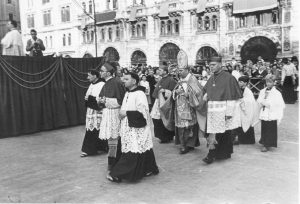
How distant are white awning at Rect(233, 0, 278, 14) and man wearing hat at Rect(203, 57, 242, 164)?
66.2ft

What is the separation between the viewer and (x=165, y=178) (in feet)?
17.1

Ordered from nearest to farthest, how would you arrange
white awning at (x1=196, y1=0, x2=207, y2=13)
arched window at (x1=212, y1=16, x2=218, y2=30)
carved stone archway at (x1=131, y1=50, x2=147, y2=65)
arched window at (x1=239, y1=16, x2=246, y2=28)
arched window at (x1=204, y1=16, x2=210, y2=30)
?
arched window at (x1=239, y1=16, x2=246, y2=28)
white awning at (x1=196, y1=0, x2=207, y2=13)
arched window at (x1=212, y1=16, x2=218, y2=30)
arched window at (x1=204, y1=16, x2=210, y2=30)
carved stone archway at (x1=131, y1=50, x2=147, y2=65)

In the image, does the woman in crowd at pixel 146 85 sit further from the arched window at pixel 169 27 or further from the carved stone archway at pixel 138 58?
the carved stone archway at pixel 138 58

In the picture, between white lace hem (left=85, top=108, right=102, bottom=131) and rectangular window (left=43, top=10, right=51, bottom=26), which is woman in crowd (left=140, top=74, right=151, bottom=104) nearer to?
white lace hem (left=85, top=108, right=102, bottom=131)

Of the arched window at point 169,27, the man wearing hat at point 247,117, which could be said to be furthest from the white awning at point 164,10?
the man wearing hat at point 247,117

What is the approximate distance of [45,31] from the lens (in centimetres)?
3916

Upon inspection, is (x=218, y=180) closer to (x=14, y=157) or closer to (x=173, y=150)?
(x=173, y=150)

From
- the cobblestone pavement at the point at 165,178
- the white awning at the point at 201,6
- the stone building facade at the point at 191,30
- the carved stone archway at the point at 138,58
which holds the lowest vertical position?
the cobblestone pavement at the point at 165,178

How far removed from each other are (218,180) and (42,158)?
3487mm

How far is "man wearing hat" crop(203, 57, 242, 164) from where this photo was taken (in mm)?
5902

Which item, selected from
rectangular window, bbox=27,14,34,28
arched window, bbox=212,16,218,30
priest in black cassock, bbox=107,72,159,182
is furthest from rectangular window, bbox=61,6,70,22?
priest in black cassock, bbox=107,72,159,182

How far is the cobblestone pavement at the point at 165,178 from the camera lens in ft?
14.4

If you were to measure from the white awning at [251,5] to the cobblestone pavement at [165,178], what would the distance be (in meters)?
18.8

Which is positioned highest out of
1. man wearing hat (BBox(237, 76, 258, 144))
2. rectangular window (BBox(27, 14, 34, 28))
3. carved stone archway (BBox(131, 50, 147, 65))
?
rectangular window (BBox(27, 14, 34, 28))
